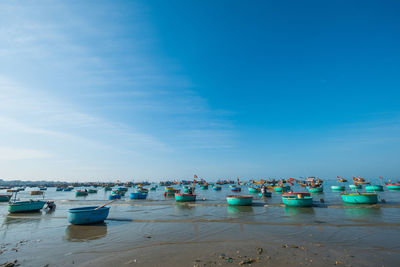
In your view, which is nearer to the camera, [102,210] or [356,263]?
[356,263]

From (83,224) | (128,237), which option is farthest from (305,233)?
(83,224)

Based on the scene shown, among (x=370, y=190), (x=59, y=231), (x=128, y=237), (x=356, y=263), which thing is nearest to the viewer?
(x=356, y=263)

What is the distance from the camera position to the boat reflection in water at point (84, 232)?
14.3 metres

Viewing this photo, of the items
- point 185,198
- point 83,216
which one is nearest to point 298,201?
point 185,198

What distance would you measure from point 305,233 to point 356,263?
556 cm

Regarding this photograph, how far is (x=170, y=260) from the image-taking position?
32.5 ft

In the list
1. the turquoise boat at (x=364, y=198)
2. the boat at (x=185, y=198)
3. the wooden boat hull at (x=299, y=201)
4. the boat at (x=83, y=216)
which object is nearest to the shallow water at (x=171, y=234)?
the boat at (x=83, y=216)

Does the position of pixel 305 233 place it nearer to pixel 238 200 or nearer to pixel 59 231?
pixel 238 200

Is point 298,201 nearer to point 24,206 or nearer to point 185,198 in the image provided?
point 185,198

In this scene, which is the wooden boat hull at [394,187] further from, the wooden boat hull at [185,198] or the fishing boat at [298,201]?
the wooden boat hull at [185,198]

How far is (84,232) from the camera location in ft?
52.2

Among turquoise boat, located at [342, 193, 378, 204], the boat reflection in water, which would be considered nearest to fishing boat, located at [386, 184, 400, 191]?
turquoise boat, located at [342, 193, 378, 204]

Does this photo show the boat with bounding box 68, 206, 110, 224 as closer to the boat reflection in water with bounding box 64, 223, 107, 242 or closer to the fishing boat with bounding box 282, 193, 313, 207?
the boat reflection in water with bounding box 64, 223, 107, 242

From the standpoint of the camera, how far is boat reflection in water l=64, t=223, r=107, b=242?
1432 centimetres
